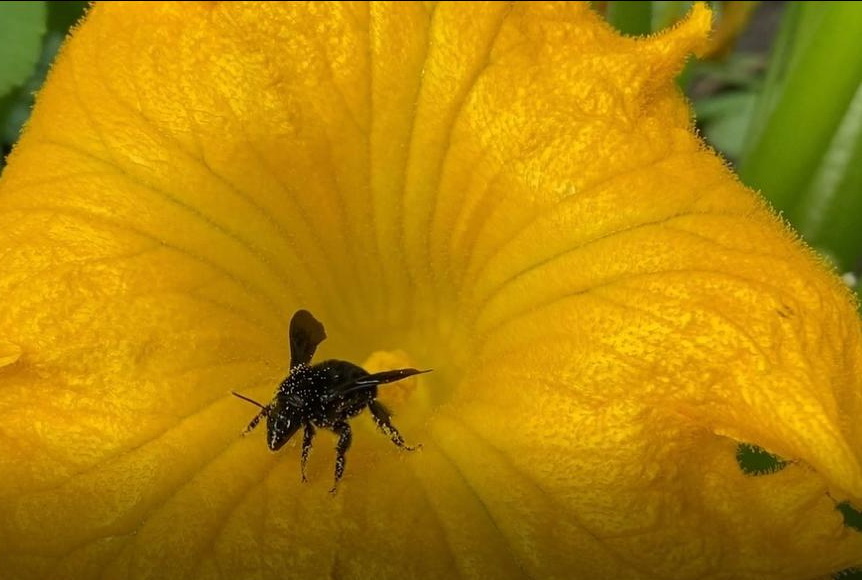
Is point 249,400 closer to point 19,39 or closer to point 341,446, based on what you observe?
point 341,446

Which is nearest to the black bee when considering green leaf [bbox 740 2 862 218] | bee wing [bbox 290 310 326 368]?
bee wing [bbox 290 310 326 368]

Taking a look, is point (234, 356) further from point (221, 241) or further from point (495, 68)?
point (495, 68)

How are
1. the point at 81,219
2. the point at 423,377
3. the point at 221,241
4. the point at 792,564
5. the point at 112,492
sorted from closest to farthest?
the point at 792,564 → the point at 112,492 → the point at 81,219 → the point at 221,241 → the point at 423,377

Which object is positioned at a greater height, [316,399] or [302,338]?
[302,338]

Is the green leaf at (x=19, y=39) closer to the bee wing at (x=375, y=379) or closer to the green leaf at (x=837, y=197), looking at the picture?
the bee wing at (x=375, y=379)

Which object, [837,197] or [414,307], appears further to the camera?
[837,197]

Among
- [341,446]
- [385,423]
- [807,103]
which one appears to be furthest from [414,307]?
[807,103]

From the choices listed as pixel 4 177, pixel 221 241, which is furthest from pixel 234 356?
pixel 4 177

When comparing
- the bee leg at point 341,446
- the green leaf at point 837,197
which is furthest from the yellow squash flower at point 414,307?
the green leaf at point 837,197
